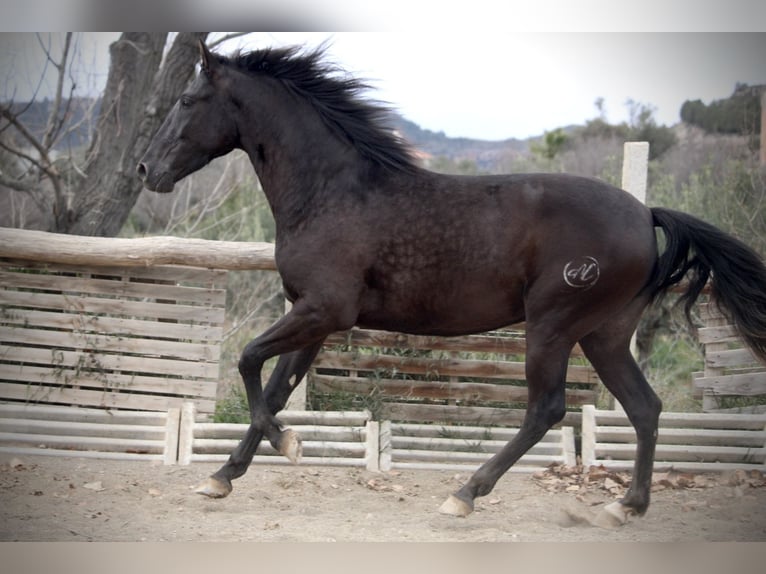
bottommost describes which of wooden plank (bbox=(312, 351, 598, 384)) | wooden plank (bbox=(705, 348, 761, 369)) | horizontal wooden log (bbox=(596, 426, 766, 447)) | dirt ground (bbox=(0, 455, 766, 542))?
dirt ground (bbox=(0, 455, 766, 542))

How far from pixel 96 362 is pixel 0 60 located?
2.06 meters

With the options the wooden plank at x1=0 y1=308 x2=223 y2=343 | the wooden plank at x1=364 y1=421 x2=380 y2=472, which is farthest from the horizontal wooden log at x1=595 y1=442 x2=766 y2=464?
the wooden plank at x1=0 y1=308 x2=223 y2=343

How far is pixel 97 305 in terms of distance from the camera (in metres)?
5.78

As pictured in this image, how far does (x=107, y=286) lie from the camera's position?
5.80 metres

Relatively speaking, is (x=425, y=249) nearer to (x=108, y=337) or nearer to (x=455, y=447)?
(x=455, y=447)

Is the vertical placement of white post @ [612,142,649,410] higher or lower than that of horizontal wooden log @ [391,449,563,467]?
higher

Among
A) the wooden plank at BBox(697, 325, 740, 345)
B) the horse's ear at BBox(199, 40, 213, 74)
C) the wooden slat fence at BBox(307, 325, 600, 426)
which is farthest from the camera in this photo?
the wooden plank at BBox(697, 325, 740, 345)

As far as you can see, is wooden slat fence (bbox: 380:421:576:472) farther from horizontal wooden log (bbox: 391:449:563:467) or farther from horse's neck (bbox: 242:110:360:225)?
horse's neck (bbox: 242:110:360:225)

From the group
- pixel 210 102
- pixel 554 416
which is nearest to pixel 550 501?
pixel 554 416

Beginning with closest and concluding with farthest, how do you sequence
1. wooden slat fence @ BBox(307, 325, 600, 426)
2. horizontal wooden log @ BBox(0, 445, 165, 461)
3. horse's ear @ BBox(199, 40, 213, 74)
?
horse's ear @ BBox(199, 40, 213, 74)
horizontal wooden log @ BBox(0, 445, 165, 461)
wooden slat fence @ BBox(307, 325, 600, 426)

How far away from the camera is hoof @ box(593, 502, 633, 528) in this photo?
4492mm

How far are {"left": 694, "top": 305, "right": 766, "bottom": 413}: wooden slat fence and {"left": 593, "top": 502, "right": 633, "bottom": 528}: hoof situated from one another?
5.64 feet

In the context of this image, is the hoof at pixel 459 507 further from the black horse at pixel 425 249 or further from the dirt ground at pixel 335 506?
the dirt ground at pixel 335 506

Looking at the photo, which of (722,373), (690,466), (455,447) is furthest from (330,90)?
(722,373)
